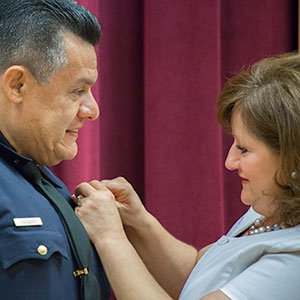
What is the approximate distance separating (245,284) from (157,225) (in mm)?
403

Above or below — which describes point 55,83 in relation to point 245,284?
above

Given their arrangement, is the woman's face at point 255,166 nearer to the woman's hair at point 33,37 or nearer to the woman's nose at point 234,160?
the woman's nose at point 234,160

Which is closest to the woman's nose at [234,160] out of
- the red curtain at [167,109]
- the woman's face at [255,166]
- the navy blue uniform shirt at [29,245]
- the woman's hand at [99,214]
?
the woman's face at [255,166]

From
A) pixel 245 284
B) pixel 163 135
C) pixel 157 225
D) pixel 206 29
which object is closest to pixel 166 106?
pixel 163 135

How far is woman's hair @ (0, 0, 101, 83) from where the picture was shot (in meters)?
1.24

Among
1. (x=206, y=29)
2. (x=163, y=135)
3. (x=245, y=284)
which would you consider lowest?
(x=245, y=284)

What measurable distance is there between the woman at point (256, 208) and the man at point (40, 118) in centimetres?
7

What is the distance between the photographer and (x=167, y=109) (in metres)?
1.97

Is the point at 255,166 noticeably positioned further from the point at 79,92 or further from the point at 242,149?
the point at 79,92

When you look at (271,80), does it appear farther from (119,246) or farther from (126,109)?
(126,109)

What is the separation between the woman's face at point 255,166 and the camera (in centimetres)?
131

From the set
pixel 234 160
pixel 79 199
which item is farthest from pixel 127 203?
pixel 234 160

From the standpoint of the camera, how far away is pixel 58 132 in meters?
1.29

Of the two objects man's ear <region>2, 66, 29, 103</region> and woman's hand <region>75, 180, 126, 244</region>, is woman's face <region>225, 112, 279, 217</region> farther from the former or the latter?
man's ear <region>2, 66, 29, 103</region>
